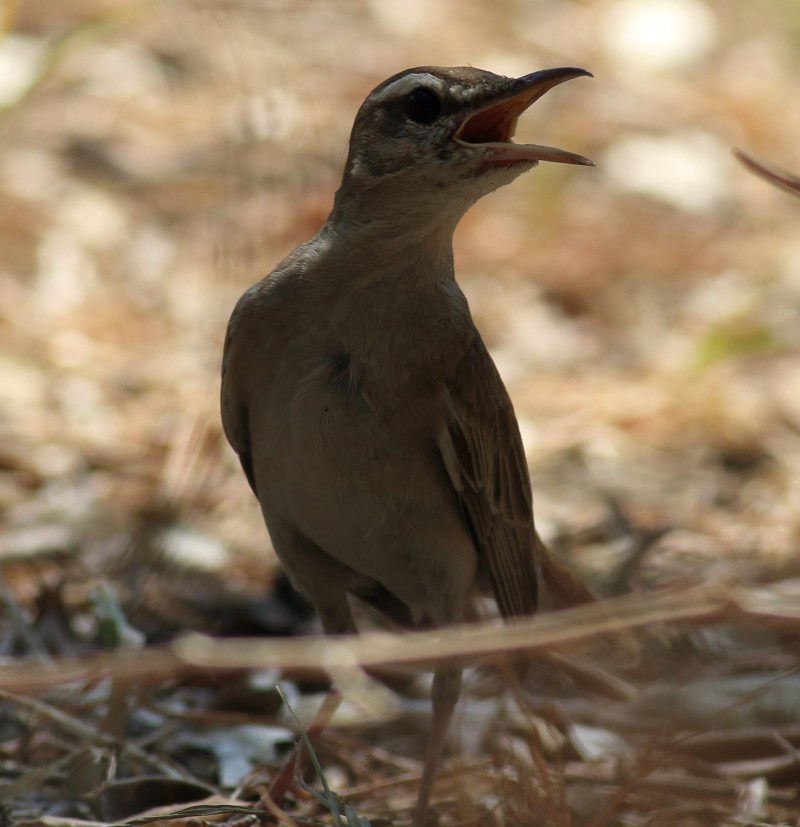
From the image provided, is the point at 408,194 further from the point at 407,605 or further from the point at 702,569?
the point at 702,569

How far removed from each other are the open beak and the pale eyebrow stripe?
0.16 metres

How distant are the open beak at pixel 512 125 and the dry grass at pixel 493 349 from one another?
4.59 ft

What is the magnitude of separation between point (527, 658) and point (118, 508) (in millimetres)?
2442

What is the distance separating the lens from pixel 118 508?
635 cm

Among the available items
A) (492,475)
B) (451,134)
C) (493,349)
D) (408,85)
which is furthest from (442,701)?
(493,349)

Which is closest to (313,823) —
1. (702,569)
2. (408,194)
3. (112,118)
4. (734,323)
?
(408,194)

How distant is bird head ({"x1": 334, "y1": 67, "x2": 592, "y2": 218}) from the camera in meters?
3.99

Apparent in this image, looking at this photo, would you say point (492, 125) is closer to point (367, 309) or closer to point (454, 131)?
point (454, 131)

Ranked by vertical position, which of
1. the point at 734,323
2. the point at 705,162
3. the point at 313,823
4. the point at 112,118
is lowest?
the point at 313,823

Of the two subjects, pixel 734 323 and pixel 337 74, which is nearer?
pixel 734 323

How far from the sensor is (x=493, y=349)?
824 centimetres

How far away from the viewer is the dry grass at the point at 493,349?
443 cm

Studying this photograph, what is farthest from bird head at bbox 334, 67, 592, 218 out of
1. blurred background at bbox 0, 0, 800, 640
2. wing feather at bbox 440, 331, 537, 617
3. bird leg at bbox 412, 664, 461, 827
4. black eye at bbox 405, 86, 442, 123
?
bird leg at bbox 412, 664, 461, 827

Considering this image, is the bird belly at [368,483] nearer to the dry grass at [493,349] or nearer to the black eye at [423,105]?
the dry grass at [493,349]
